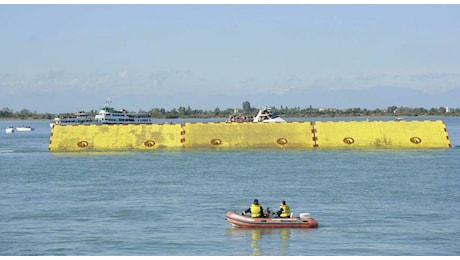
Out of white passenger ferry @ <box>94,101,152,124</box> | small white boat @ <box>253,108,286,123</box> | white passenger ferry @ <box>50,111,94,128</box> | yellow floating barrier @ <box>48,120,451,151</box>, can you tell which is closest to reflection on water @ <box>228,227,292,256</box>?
yellow floating barrier @ <box>48,120,451,151</box>

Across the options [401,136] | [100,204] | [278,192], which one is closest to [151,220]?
[100,204]

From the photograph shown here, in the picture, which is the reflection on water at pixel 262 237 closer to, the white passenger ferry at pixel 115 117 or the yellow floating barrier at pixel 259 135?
the yellow floating barrier at pixel 259 135

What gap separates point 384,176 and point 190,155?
1979 cm

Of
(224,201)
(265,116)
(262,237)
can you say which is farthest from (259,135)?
(262,237)

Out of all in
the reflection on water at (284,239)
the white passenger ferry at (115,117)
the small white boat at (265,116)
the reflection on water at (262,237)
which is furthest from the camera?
the white passenger ferry at (115,117)

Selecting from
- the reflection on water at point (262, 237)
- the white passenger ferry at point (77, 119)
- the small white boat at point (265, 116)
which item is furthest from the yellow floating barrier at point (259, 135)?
the white passenger ferry at point (77, 119)

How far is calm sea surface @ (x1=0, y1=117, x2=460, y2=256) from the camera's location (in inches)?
1154

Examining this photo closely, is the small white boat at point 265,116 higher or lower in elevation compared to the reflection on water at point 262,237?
higher

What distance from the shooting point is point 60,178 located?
5159cm

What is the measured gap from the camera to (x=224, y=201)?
130 ft

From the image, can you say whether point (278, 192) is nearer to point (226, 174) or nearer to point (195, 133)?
point (226, 174)

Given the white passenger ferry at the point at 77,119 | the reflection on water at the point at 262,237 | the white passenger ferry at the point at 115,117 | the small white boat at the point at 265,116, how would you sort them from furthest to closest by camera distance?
the white passenger ferry at the point at 77,119 < the white passenger ferry at the point at 115,117 < the small white boat at the point at 265,116 < the reflection on water at the point at 262,237

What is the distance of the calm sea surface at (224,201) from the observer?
1154 inches

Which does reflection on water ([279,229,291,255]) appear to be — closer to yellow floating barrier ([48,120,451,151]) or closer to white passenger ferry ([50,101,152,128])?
yellow floating barrier ([48,120,451,151])
